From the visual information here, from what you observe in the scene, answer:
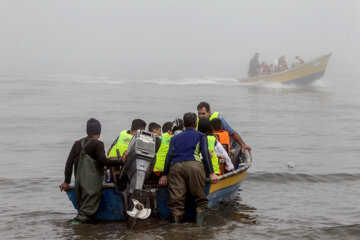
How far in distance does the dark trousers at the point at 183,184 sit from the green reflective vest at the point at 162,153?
1.19ft

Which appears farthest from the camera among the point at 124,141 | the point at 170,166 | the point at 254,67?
the point at 254,67

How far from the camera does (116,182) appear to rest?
8.29 meters

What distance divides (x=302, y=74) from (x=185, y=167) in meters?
29.3

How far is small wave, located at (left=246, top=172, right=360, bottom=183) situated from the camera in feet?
40.7

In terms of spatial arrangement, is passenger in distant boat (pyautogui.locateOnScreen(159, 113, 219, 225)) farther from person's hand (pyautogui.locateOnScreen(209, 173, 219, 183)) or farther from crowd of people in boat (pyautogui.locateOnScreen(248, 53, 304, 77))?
crowd of people in boat (pyautogui.locateOnScreen(248, 53, 304, 77))

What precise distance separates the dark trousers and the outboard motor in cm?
35

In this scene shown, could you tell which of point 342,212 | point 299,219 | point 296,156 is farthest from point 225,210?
point 296,156

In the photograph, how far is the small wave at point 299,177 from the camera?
12.4 m

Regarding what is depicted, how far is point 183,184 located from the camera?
791cm

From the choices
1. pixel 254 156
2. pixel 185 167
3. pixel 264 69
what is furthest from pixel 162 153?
pixel 264 69

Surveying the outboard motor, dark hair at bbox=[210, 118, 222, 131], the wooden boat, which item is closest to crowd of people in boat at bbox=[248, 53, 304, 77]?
dark hair at bbox=[210, 118, 222, 131]

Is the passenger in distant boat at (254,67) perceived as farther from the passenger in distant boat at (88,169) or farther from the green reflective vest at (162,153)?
the passenger in distant boat at (88,169)

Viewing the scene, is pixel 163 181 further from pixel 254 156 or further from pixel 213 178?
pixel 254 156

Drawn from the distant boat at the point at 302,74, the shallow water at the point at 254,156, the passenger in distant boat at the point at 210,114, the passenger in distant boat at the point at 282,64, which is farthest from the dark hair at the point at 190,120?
the passenger in distant boat at the point at 282,64
